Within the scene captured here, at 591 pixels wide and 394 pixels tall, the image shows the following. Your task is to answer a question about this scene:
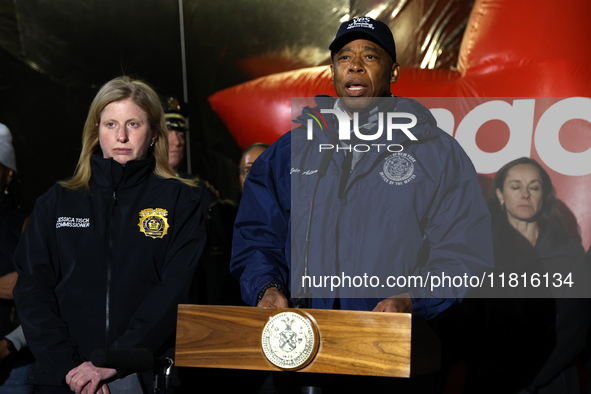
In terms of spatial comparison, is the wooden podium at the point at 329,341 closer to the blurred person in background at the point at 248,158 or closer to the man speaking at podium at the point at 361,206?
the man speaking at podium at the point at 361,206

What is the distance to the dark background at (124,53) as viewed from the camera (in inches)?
149

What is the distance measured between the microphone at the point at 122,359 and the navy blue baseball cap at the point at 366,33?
1.23m

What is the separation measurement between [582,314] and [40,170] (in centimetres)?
326

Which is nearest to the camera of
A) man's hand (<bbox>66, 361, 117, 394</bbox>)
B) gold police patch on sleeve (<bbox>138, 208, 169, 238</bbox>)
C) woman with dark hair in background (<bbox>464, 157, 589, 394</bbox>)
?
man's hand (<bbox>66, 361, 117, 394</bbox>)

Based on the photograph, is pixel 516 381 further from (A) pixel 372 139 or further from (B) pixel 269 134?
(B) pixel 269 134

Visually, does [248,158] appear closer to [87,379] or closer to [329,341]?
[87,379]

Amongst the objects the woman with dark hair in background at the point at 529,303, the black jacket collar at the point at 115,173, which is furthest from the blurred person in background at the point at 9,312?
the woman with dark hair in background at the point at 529,303

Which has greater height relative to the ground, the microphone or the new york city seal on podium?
the new york city seal on podium

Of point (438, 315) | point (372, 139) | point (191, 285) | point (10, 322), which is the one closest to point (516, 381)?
point (438, 315)

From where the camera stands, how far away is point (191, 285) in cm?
191

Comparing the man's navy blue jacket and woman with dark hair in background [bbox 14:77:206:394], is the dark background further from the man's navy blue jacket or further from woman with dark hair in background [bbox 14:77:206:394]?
the man's navy blue jacket

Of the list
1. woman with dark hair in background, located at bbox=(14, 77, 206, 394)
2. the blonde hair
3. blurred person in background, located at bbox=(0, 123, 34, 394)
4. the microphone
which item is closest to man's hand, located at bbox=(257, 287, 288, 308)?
the microphone

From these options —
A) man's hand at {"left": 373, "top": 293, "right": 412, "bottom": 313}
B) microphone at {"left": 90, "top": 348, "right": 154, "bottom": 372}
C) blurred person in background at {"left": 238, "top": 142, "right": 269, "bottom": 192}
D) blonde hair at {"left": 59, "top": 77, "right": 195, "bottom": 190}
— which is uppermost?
blurred person in background at {"left": 238, "top": 142, "right": 269, "bottom": 192}

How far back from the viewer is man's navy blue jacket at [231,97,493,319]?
1.71 metres
